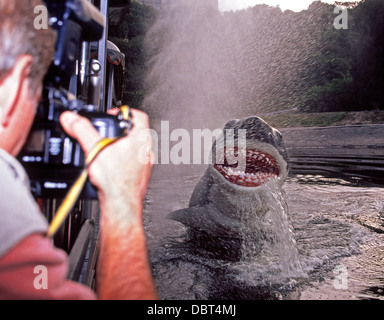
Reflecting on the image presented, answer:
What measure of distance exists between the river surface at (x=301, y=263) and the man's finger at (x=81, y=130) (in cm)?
152

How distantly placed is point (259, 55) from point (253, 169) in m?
20.7

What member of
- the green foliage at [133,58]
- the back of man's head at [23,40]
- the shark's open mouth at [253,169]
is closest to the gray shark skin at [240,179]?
the shark's open mouth at [253,169]

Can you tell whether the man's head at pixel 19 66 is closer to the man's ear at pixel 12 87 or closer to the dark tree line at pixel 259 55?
the man's ear at pixel 12 87

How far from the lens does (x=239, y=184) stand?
288 centimetres

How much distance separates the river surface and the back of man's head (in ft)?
5.46

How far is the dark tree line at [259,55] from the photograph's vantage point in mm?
15961

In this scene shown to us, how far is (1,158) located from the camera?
0.80m

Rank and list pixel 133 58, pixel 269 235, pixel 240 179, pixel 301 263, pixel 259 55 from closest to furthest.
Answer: pixel 301 263 → pixel 240 179 → pixel 269 235 → pixel 133 58 → pixel 259 55

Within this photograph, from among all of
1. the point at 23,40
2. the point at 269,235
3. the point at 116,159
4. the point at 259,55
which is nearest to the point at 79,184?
the point at 116,159

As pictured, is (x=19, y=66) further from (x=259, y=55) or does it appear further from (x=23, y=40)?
(x=259, y=55)

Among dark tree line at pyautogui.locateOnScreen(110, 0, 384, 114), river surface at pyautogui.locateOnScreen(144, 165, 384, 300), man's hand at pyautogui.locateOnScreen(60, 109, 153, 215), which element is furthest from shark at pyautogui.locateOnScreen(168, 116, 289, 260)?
dark tree line at pyautogui.locateOnScreen(110, 0, 384, 114)

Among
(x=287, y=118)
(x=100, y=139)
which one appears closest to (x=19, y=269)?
(x=100, y=139)

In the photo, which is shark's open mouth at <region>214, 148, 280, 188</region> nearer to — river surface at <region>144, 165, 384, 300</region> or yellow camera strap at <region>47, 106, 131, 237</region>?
river surface at <region>144, 165, 384, 300</region>
